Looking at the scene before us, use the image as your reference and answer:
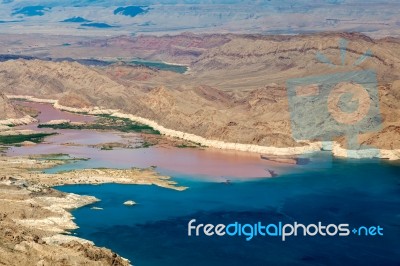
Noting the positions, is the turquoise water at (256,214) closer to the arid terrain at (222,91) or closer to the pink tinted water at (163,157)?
the pink tinted water at (163,157)

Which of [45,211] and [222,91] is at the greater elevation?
[45,211]

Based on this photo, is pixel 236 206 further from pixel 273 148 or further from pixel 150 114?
pixel 150 114

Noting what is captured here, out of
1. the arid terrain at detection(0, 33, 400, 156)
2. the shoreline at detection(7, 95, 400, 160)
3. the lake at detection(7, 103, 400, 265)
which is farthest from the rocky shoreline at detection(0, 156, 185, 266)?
the arid terrain at detection(0, 33, 400, 156)

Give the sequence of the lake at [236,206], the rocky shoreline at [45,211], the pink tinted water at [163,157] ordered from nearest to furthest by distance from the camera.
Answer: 1. the rocky shoreline at [45,211]
2. the lake at [236,206]
3. the pink tinted water at [163,157]

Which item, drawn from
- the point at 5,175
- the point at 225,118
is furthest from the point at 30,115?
the point at 5,175

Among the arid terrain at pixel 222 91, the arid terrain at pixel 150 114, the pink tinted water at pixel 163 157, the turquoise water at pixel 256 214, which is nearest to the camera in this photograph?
the turquoise water at pixel 256 214

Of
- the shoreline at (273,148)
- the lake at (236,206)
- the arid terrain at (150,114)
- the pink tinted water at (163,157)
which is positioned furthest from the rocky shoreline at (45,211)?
the shoreline at (273,148)

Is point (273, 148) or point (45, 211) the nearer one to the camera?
point (45, 211)

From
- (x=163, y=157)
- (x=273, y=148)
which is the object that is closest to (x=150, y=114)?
(x=163, y=157)

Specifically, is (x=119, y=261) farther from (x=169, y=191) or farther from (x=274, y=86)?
(x=274, y=86)
